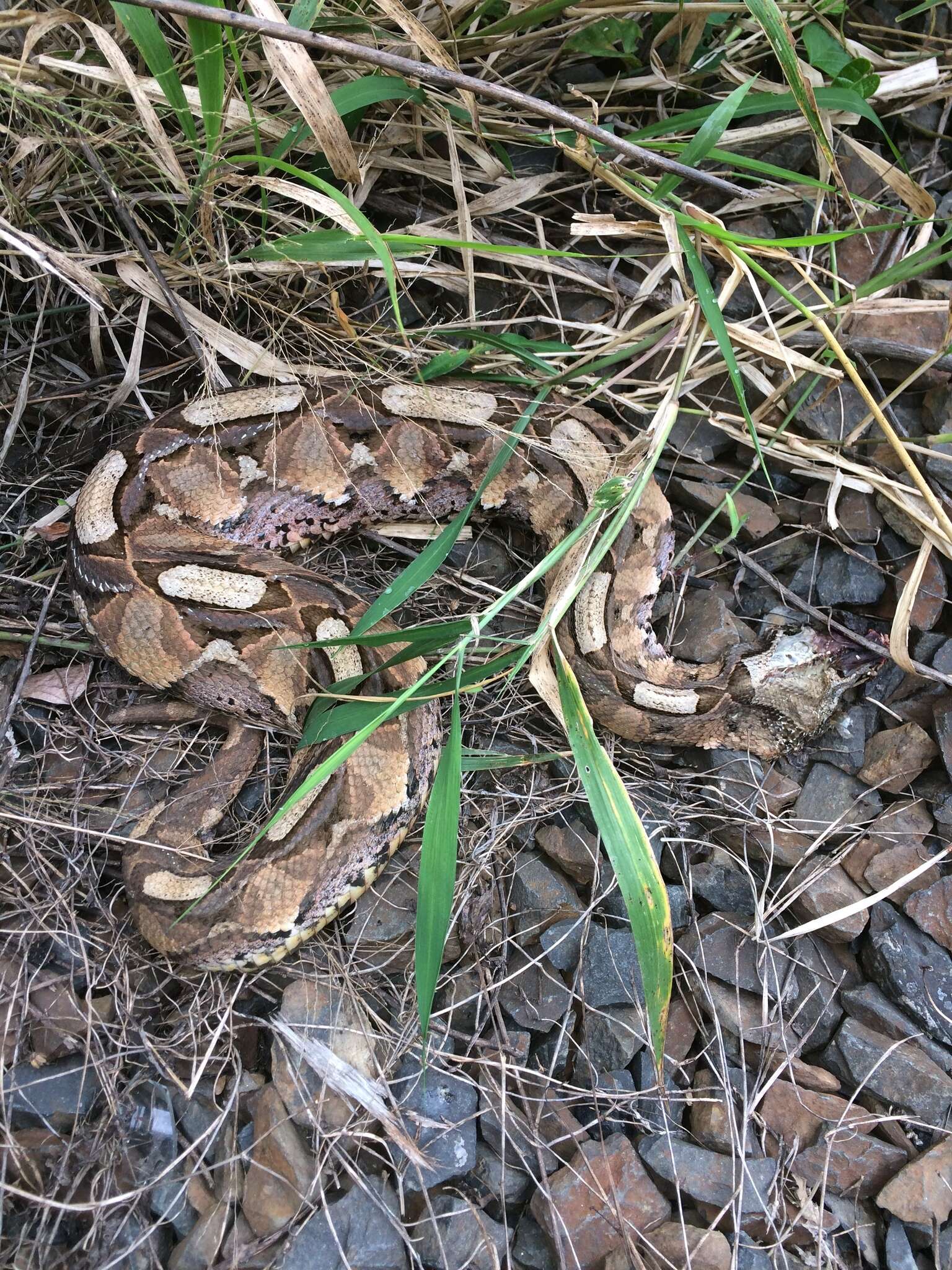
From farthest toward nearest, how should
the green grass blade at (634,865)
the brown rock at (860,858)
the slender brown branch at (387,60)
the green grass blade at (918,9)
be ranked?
1. the green grass blade at (918,9)
2. the brown rock at (860,858)
3. the slender brown branch at (387,60)
4. the green grass blade at (634,865)

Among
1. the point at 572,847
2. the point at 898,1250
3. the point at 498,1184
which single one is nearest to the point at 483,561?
the point at 572,847

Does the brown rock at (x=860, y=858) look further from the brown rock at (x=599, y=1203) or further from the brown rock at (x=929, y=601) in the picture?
Result: the brown rock at (x=599, y=1203)

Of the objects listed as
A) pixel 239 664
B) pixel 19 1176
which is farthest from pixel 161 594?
pixel 19 1176

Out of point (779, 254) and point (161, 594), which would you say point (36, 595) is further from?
point (779, 254)

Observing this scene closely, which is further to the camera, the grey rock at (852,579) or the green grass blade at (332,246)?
the grey rock at (852,579)

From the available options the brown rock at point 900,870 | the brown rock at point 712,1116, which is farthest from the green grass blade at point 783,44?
the brown rock at point 712,1116

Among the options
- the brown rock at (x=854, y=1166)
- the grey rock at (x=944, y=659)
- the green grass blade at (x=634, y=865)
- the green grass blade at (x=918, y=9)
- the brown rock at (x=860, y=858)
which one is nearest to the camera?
the green grass blade at (x=634, y=865)
